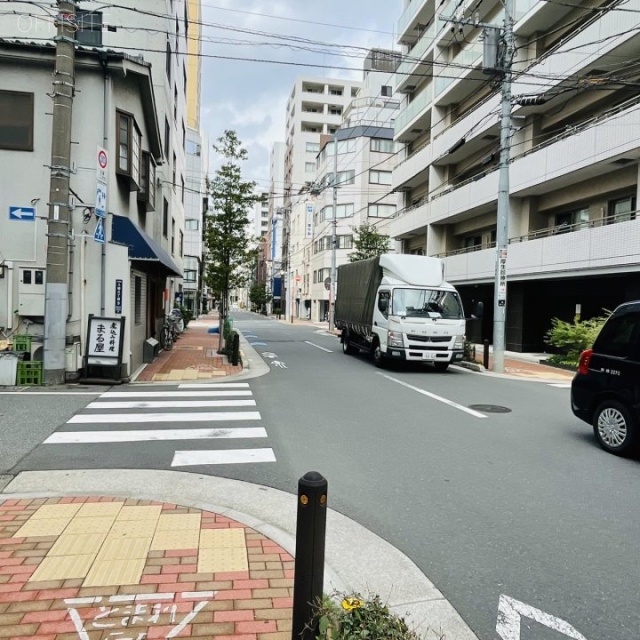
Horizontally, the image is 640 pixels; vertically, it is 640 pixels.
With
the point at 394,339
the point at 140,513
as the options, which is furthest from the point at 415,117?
the point at 140,513

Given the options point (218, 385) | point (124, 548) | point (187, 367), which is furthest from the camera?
point (187, 367)

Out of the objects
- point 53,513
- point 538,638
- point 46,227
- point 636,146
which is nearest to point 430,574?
point 538,638

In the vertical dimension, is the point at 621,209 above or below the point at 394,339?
above

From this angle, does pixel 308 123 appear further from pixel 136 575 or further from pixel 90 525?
pixel 136 575

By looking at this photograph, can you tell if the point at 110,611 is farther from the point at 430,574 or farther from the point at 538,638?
the point at 538,638

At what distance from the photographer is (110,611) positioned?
2918 mm

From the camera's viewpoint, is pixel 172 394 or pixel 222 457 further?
pixel 172 394

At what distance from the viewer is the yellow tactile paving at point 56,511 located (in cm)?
420

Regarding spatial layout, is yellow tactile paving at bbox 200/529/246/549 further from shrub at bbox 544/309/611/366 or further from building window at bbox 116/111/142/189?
shrub at bbox 544/309/611/366

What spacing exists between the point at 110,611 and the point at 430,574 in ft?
6.73

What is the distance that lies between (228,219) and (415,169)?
16.1 m

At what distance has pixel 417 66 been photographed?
30031 mm

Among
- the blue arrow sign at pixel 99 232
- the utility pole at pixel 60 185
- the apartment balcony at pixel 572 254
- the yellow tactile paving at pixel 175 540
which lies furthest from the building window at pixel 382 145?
the yellow tactile paving at pixel 175 540

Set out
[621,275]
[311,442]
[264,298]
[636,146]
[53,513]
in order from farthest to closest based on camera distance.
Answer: [264,298]
[621,275]
[636,146]
[311,442]
[53,513]
